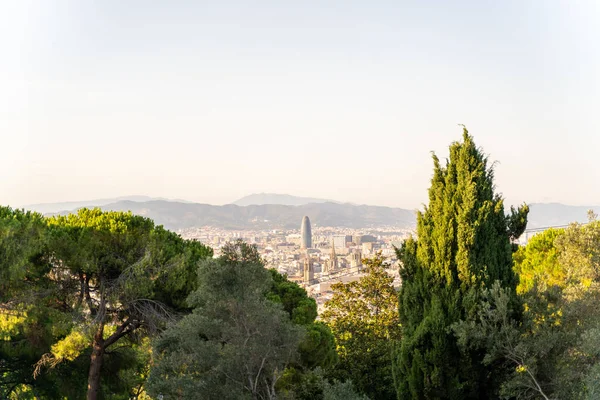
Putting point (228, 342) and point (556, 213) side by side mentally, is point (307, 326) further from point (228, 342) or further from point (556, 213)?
point (556, 213)

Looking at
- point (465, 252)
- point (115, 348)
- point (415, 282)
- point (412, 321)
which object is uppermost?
point (465, 252)

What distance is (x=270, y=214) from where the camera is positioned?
333 feet

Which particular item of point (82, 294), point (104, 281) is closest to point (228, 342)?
point (104, 281)

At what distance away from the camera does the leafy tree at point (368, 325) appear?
9492 mm

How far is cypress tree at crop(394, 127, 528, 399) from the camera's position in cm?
780

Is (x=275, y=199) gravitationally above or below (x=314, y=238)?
above

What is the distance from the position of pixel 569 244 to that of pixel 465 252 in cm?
412

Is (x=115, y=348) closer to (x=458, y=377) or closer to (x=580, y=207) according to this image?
(x=458, y=377)

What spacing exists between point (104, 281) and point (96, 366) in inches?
65.5

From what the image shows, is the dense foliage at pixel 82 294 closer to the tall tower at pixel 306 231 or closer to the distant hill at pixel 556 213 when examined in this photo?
the distant hill at pixel 556 213

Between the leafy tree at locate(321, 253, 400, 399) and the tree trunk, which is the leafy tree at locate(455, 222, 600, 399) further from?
the tree trunk

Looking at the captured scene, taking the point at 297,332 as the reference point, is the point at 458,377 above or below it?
below

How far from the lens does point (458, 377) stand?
25.4 feet

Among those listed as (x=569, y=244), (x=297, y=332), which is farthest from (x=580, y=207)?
(x=297, y=332)
